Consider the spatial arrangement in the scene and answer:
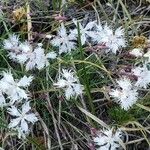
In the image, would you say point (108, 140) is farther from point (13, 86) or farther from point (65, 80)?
point (13, 86)

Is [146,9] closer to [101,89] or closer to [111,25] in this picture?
[111,25]

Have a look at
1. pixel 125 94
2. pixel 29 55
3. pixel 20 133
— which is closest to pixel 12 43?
pixel 29 55

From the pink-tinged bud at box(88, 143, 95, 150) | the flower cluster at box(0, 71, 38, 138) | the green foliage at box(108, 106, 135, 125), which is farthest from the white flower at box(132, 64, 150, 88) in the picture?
the flower cluster at box(0, 71, 38, 138)

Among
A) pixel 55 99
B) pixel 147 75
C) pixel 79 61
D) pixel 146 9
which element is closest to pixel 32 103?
pixel 55 99

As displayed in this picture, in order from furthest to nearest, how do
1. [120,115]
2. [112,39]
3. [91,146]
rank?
1. [112,39]
2. [120,115]
3. [91,146]

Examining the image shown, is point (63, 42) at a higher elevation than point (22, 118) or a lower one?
higher

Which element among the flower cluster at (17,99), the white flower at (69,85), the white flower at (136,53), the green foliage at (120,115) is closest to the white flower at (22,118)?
the flower cluster at (17,99)

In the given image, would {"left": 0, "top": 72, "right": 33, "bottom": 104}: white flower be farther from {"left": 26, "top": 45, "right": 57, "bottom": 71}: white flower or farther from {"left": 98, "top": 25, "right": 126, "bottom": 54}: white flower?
{"left": 98, "top": 25, "right": 126, "bottom": 54}: white flower
